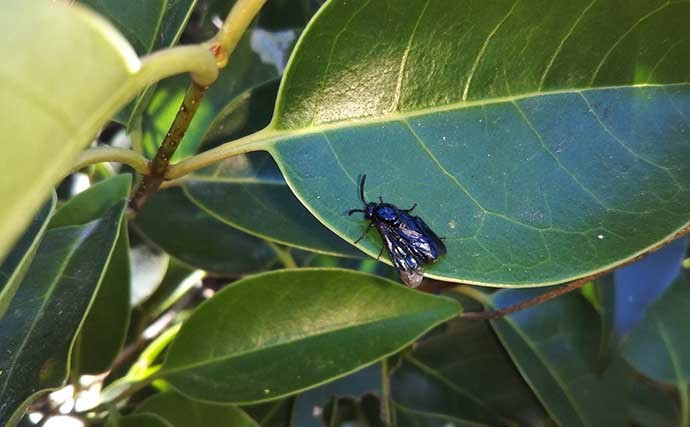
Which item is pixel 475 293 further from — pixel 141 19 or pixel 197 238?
pixel 141 19

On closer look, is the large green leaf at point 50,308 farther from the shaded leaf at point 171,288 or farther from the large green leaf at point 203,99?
the shaded leaf at point 171,288

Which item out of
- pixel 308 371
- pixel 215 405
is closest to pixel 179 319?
pixel 215 405

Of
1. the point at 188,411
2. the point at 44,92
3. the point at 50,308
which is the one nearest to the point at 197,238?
the point at 188,411

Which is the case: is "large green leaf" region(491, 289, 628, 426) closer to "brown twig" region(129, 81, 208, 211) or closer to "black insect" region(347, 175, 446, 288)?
"black insect" region(347, 175, 446, 288)

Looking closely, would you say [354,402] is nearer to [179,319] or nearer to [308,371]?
[179,319]

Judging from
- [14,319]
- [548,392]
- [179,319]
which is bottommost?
[548,392]

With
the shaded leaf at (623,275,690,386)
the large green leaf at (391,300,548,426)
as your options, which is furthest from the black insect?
the shaded leaf at (623,275,690,386)
